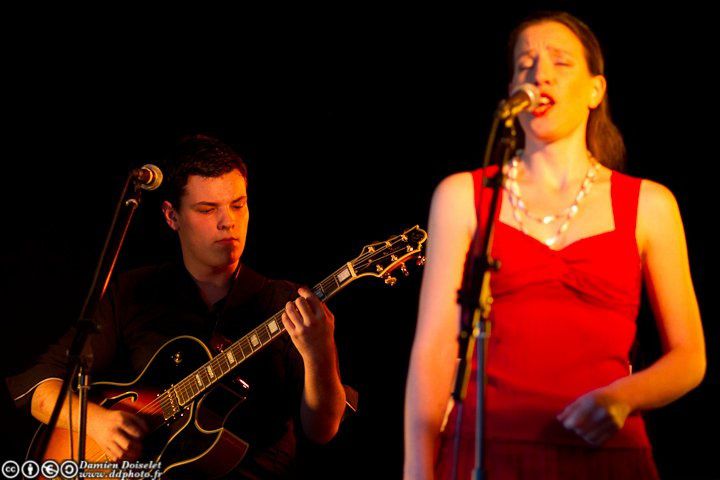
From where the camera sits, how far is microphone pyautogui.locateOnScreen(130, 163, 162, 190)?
3084mm

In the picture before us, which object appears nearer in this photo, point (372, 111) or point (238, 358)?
point (238, 358)

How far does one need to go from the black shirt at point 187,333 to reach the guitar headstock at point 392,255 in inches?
19.4

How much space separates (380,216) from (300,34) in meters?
1.10

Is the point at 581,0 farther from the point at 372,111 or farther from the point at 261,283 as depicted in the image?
the point at 261,283

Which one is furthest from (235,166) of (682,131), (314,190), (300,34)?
(682,131)

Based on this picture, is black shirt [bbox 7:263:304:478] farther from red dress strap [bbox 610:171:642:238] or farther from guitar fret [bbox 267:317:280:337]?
red dress strap [bbox 610:171:642:238]

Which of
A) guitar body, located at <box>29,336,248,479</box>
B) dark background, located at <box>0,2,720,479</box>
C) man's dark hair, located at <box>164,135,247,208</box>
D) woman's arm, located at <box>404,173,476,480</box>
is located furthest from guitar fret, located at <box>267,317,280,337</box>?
woman's arm, located at <box>404,173,476,480</box>

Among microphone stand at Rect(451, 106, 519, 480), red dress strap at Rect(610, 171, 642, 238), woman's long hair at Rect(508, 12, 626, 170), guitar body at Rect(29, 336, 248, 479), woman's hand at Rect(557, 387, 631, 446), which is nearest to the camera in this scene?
microphone stand at Rect(451, 106, 519, 480)

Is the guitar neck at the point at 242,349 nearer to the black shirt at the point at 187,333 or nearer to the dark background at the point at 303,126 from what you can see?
the black shirt at the point at 187,333

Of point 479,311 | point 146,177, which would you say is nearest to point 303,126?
point 146,177

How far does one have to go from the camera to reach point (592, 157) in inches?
93.7

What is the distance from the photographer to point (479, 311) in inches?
73.4

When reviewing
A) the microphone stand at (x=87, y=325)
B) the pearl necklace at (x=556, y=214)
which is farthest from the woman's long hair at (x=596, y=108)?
the microphone stand at (x=87, y=325)

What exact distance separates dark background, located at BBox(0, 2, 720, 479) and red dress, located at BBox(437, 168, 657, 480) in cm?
136
